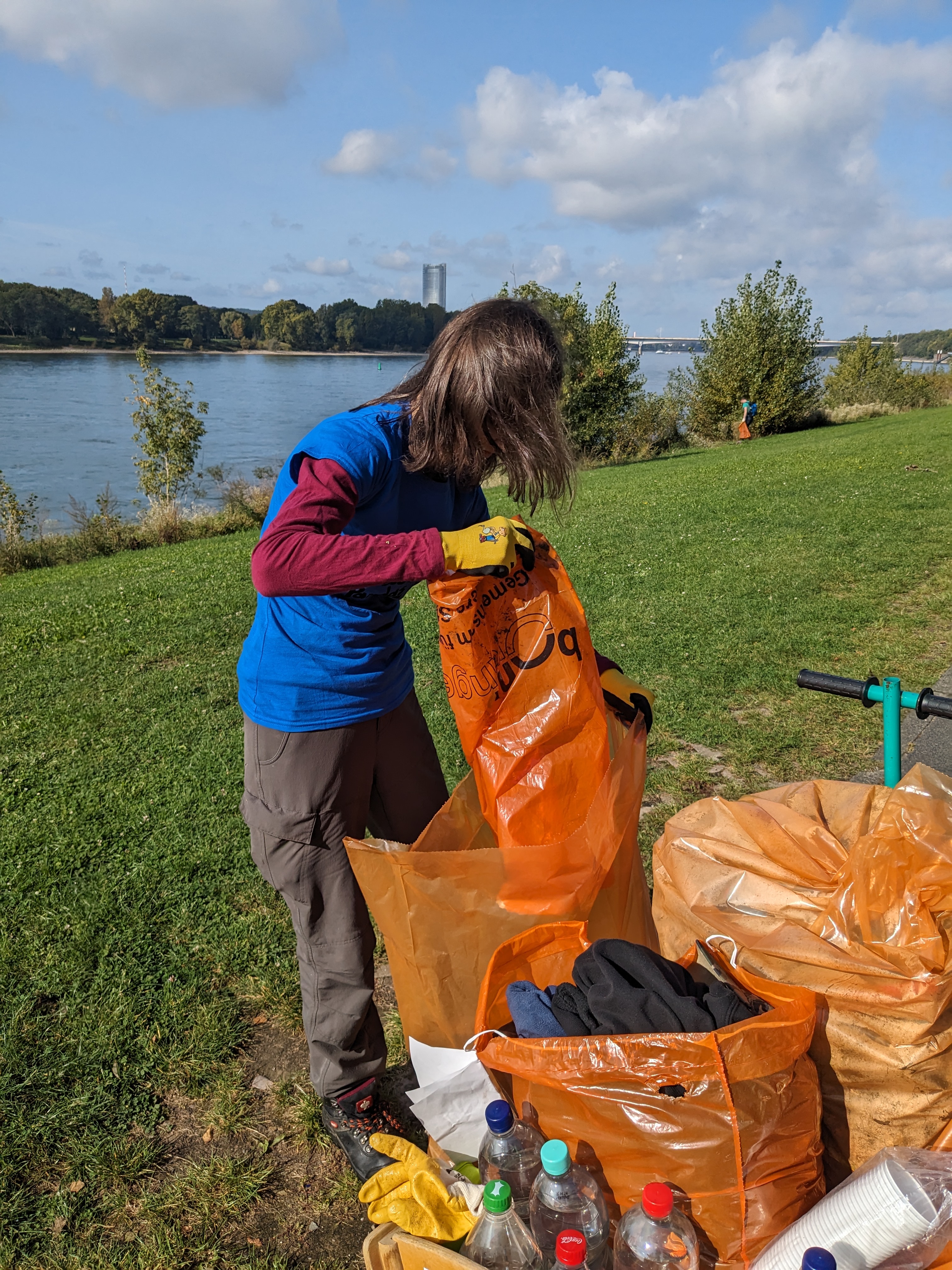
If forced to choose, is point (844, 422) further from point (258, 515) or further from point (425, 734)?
point (425, 734)

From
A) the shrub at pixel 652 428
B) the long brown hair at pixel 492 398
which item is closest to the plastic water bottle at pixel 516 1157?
the long brown hair at pixel 492 398

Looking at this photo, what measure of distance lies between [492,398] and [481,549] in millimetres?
311

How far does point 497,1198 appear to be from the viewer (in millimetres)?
1373

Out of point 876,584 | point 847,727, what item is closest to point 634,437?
point 876,584

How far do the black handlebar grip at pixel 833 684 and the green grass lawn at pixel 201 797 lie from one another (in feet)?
5.33

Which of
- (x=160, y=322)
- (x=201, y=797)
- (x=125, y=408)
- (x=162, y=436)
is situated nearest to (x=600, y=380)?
(x=162, y=436)

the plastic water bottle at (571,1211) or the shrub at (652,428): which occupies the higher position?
the shrub at (652,428)

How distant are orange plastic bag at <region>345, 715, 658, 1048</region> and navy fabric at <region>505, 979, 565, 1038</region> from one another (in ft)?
0.47

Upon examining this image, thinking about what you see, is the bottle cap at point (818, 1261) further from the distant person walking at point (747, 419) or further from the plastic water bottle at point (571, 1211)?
the distant person walking at point (747, 419)

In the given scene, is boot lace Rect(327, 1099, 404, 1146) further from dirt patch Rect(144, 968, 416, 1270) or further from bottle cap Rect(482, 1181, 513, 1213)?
bottle cap Rect(482, 1181, 513, 1213)

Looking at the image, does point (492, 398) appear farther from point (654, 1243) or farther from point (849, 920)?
point (654, 1243)

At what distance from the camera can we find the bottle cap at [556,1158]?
4.42 ft

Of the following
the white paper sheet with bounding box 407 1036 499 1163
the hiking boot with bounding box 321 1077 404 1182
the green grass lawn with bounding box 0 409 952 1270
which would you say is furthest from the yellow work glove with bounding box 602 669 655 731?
the green grass lawn with bounding box 0 409 952 1270

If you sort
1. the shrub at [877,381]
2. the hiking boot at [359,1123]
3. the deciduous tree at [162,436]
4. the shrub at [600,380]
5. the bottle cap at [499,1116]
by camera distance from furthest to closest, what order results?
the shrub at [877,381]
the shrub at [600,380]
the deciduous tree at [162,436]
the hiking boot at [359,1123]
the bottle cap at [499,1116]
